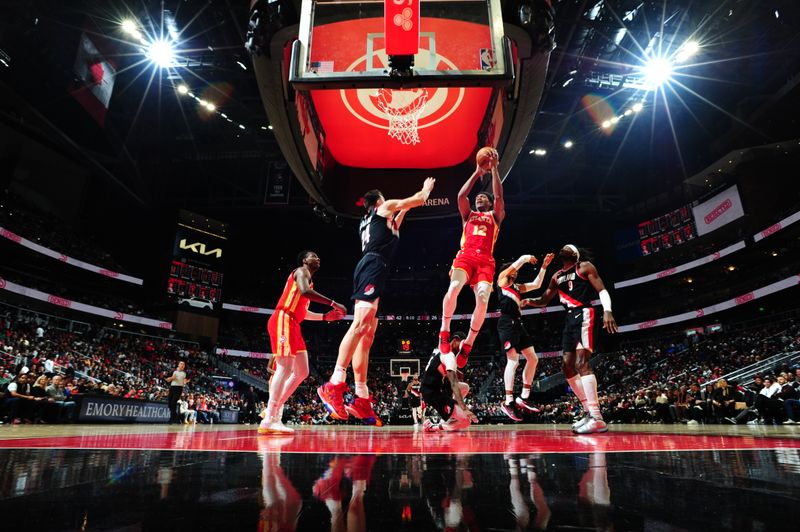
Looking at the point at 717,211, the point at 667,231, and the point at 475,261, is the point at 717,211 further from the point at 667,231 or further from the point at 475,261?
the point at 475,261

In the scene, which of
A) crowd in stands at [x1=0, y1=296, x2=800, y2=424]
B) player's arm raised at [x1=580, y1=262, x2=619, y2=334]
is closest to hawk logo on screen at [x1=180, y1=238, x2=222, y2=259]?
crowd in stands at [x1=0, y1=296, x2=800, y2=424]

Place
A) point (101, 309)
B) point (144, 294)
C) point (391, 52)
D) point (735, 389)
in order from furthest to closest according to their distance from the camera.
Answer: point (144, 294)
point (101, 309)
point (735, 389)
point (391, 52)

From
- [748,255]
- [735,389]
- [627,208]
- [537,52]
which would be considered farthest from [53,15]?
[748,255]

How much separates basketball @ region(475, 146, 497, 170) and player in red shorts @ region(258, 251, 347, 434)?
206 cm

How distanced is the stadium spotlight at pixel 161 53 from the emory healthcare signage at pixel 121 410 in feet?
37.8

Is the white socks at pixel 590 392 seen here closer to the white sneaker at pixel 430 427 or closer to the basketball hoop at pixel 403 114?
the white sneaker at pixel 430 427

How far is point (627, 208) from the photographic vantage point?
28406 mm

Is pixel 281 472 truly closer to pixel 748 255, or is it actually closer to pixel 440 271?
pixel 748 255

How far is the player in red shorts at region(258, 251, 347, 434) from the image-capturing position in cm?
473

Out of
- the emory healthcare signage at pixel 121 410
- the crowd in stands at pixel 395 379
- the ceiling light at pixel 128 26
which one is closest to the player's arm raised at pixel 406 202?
the crowd in stands at pixel 395 379

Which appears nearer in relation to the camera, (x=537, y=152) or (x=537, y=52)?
(x=537, y=52)

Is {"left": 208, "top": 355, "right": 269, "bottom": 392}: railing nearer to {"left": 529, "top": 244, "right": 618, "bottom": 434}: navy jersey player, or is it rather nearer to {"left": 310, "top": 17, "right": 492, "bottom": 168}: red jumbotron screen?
{"left": 310, "top": 17, "right": 492, "bottom": 168}: red jumbotron screen

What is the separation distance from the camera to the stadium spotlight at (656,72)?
1587 cm

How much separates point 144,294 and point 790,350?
1210 inches
